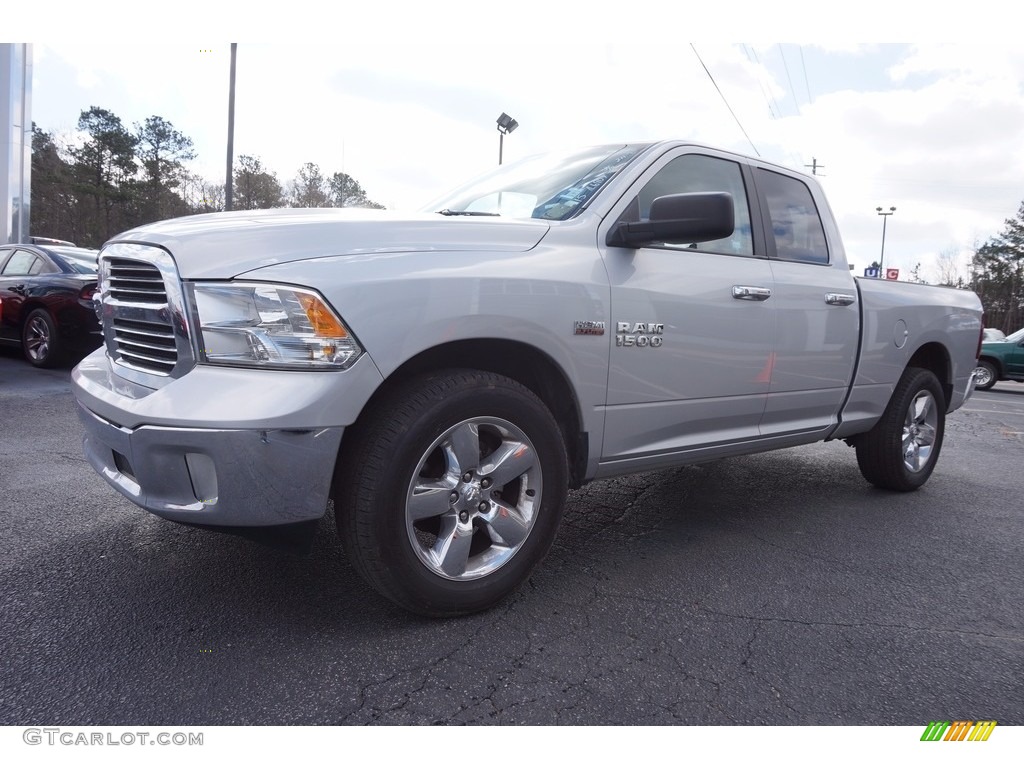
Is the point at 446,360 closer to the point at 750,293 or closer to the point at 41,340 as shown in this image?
the point at 750,293

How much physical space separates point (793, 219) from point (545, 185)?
61.9 inches

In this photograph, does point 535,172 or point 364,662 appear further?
point 535,172

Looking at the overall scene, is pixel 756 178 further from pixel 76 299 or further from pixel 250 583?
pixel 76 299

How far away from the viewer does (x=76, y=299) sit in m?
8.18

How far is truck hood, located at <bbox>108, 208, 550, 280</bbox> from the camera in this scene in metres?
2.28

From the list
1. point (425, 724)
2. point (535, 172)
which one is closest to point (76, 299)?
point (535, 172)

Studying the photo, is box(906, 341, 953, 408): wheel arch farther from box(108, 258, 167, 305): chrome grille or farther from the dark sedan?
the dark sedan

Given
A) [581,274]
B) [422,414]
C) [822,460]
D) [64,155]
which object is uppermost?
[64,155]

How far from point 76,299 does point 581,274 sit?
7.27 m

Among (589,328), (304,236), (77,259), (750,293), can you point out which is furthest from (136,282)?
(77,259)

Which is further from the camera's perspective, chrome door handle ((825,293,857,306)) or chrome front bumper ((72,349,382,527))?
chrome door handle ((825,293,857,306))

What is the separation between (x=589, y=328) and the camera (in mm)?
2842

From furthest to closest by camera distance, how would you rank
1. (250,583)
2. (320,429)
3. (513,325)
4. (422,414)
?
(250,583), (513,325), (422,414), (320,429)
